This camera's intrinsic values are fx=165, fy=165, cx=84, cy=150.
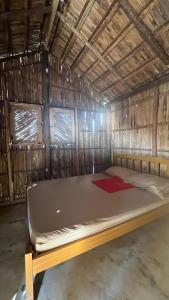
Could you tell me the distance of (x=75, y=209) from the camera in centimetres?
224

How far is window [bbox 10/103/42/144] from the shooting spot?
409 cm

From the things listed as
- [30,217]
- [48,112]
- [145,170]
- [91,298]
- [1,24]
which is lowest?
[91,298]

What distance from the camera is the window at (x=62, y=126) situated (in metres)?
4.55

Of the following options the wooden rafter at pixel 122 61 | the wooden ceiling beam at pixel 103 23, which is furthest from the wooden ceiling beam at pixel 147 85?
the wooden ceiling beam at pixel 103 23

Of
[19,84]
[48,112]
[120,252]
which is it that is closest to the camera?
[120,252]

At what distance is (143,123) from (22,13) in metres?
3.23

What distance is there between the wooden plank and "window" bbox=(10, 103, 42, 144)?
3.06 metres

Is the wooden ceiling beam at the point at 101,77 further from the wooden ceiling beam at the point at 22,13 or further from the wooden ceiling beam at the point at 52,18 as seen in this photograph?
the wooden ceiling beam at the point at 22,13

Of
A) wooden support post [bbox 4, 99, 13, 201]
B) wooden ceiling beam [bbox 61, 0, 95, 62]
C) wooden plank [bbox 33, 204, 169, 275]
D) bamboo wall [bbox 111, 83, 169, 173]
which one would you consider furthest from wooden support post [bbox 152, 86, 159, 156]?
wooden support post [bbox 4, 99, 13, 201]

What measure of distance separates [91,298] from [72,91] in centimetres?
450

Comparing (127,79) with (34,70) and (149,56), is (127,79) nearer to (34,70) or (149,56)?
(149,56)

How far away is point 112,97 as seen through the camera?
4855mm

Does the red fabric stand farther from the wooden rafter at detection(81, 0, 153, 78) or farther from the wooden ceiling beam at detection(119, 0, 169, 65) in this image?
the wooden rafter at detection(81, 0, 153, 78)

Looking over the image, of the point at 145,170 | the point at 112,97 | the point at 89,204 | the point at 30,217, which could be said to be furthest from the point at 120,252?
the point at 112,97
